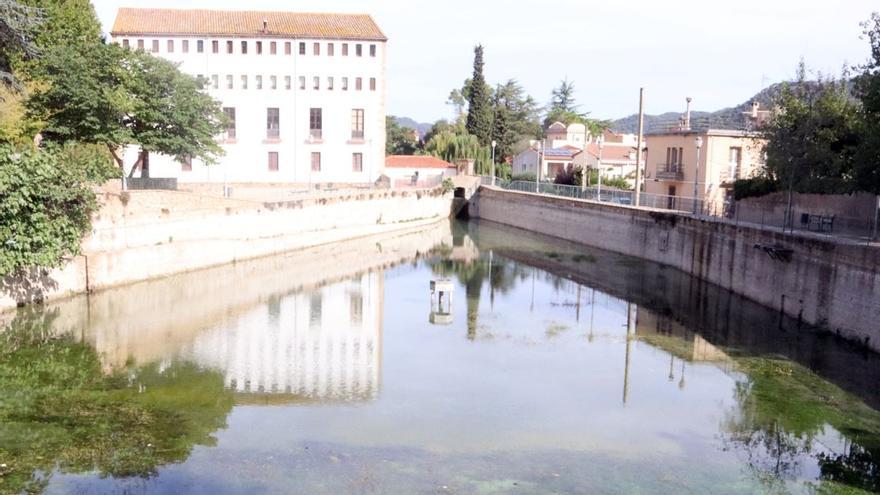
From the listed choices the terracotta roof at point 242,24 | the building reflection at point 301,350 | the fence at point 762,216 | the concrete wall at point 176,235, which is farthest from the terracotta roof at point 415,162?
the building reflection at point 301,350

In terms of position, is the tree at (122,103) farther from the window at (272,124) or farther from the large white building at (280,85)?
the window at (272,124)

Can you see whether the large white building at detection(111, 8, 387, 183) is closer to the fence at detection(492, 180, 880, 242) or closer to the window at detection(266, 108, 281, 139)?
the window at detection(266, 108, 281, 139)

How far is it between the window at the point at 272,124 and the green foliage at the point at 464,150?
22.6m

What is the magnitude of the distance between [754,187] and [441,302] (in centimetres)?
1670

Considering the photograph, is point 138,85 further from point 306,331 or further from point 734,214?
point 734,214

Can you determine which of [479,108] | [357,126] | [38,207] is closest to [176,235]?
[38,207]

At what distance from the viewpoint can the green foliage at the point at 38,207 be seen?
78.4 ft

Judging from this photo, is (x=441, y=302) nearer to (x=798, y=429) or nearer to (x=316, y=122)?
(x=798, y=429)

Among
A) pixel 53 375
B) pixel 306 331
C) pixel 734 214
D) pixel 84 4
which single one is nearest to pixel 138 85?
pixel 84 4

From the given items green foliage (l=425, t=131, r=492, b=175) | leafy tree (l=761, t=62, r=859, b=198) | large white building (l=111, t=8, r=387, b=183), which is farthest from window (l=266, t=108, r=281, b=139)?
leafy tree (l=761, t=62, r=859, b=198)

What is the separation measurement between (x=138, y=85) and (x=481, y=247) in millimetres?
21199

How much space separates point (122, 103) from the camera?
34.6 metres

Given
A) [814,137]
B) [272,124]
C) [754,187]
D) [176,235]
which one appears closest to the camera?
[814,137]

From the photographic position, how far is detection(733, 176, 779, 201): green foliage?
118ft
